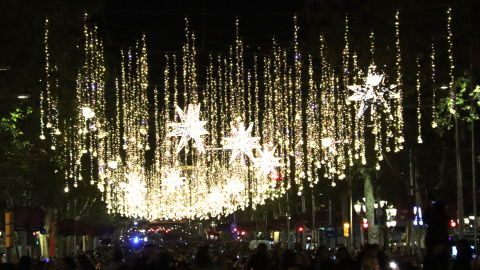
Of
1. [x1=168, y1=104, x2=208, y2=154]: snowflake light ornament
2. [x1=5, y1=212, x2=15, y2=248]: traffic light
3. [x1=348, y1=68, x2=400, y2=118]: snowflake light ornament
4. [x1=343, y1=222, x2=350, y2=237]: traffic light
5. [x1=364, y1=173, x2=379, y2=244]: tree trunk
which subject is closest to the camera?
[x1=5, y1=212, x2=15, y2=248]: traffic light

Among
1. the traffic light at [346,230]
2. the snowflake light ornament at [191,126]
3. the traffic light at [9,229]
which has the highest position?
the snowflake light ornament at [191,126]

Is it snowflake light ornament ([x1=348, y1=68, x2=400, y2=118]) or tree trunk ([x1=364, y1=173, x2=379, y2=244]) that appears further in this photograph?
tree trunk ([x1=364, y1=173, x2=379, y2=244])

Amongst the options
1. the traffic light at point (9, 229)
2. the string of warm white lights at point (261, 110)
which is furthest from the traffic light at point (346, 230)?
the traffic light at point (9, 229)

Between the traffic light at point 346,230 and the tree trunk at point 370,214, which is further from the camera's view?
the traffic light at point 346,230

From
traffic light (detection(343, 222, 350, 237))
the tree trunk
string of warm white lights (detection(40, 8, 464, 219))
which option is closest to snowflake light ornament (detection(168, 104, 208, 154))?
string of warm white lights (detection(40, 8, 464, 219))

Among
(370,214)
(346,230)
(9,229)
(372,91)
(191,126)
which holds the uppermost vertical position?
(372,91)

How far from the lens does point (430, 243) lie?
14.7 meters

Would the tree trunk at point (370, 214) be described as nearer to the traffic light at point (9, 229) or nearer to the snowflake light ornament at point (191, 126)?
the snowflake light ornament at point (191, 126)

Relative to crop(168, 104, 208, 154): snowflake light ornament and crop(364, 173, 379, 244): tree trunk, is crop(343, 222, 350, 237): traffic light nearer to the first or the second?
crop(364, 173, 379, 244): tree trunk

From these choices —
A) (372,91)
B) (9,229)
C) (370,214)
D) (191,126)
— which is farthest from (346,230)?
(9,229)

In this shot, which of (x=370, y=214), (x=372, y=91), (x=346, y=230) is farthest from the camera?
(x=346, y=230)

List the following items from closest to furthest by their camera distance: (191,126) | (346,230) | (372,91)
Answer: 1. (372,91)
2. (191,126)
3. (346,230)

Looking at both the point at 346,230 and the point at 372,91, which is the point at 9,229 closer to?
the point at 372,91

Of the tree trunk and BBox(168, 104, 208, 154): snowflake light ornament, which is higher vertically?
BBox(168, 104, 208, 154): snowflake light ornament
